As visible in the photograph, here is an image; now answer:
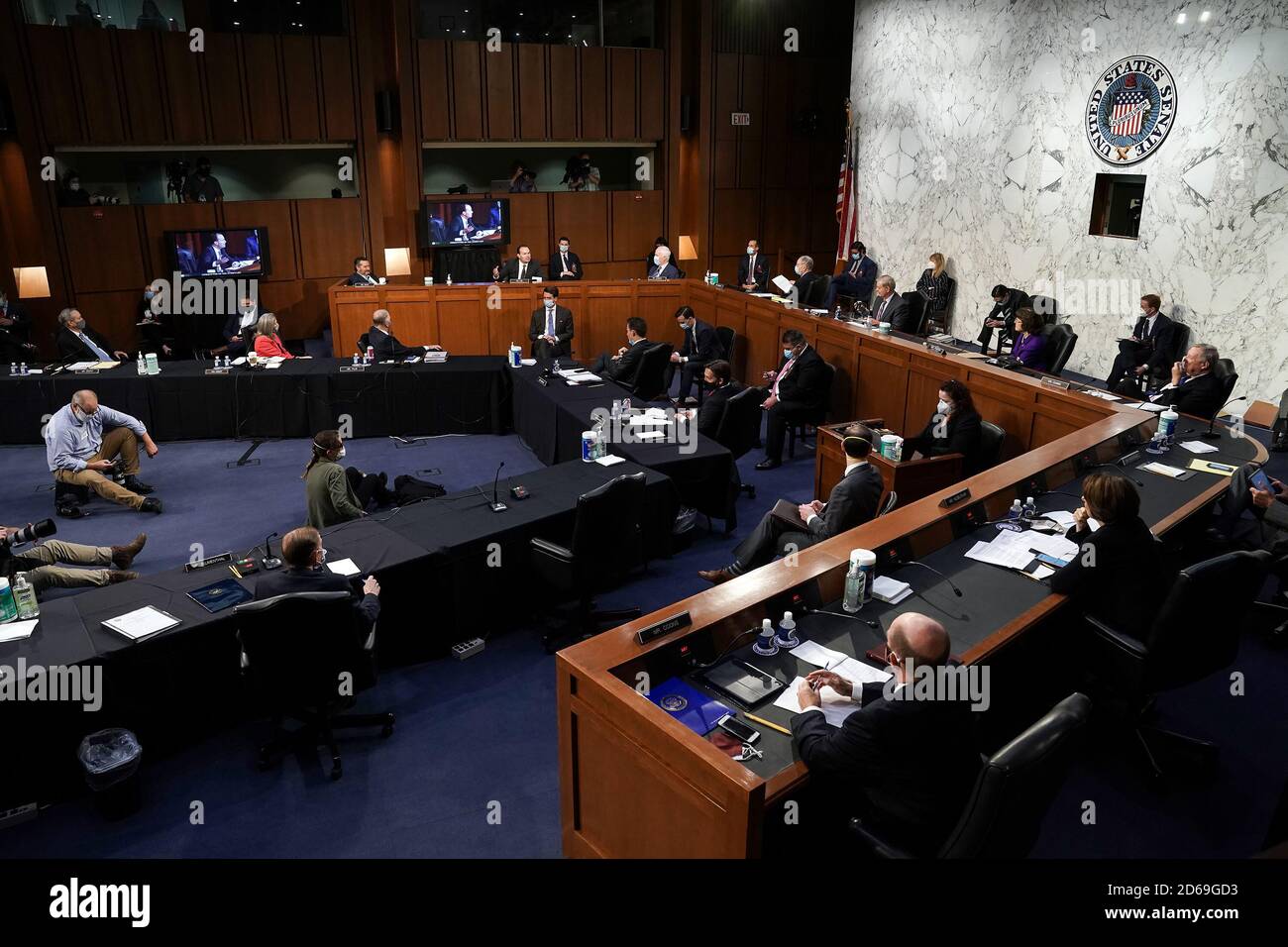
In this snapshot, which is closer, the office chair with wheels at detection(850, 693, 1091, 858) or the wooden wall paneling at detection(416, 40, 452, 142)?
the office chair with wheels at detection(850, 693, 1091, 858)

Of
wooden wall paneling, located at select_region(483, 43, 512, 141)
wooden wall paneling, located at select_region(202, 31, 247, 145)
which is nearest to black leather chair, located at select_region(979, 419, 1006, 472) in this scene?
wooden wall paneling, located at select_region(483, 43, 512, 141)

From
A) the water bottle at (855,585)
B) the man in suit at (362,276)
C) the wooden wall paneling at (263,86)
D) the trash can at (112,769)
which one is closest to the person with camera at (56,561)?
the trash can at (112,769)

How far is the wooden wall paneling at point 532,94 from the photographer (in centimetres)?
1291

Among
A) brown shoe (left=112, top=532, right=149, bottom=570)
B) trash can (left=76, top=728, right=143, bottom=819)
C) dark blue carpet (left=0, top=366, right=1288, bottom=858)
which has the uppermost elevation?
brown shoe (left=112, top=532, right=149, bottom=570)

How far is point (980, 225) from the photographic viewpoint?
11.6 meters

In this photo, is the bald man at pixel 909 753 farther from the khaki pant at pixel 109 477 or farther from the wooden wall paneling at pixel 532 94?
the wooden wall paneling at pixel 532 94

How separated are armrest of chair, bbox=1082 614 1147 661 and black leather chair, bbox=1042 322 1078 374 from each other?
16.2 feet

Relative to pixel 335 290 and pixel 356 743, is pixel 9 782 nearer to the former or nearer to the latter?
pixel 356 743

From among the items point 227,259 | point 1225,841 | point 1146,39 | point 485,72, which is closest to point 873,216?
point 1146,39

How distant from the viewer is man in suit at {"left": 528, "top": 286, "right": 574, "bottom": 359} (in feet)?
33.1

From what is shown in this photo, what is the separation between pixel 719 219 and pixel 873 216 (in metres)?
2.41

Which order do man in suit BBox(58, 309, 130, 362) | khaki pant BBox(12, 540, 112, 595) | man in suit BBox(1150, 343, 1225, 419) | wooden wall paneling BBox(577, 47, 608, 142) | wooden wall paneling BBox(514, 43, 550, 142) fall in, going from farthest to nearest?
wooden wall paneling BBox(577, 47, 608, 142)
wooden wall paneling BBox(514, 43, 550, 142)
man in suit BBox(58, 309, 130, 362)
man in suit BBox(1150, 343, 1225, 419)
khaki pant BBox(12, 540, 112, 595)

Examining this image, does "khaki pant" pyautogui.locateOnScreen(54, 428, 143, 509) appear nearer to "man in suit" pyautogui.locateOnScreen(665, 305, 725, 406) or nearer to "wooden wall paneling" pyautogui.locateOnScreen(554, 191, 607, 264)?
"man in suit" pyautogui.locateOnScreen(665, 305, 725, 406)

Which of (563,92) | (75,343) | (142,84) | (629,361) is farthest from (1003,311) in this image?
(142,84)
